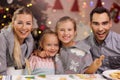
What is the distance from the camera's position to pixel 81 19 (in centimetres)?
307

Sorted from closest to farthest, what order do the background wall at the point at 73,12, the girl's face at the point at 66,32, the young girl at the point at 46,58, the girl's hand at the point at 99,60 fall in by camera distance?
the girl's hand at the point at 99,60, the young girl at the point at 46,58, the girl's face at the point at 66,32, the background wall at the point at 73,12

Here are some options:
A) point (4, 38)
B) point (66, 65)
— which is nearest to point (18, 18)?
point (4, 38)

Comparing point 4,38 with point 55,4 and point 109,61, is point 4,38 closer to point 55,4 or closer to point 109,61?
point 109,61

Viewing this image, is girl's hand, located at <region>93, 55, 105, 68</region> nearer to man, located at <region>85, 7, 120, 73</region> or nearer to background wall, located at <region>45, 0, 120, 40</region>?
man, located at <region>85, 7, 120, 73</region>

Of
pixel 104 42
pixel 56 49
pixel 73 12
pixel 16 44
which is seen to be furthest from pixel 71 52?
pixel 73 12

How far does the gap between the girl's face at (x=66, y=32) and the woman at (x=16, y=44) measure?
278 mm

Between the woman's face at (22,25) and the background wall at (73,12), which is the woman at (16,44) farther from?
the background wall at (73,12)

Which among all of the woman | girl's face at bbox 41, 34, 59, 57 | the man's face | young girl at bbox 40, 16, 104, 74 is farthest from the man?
the woman

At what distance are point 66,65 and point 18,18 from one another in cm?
61

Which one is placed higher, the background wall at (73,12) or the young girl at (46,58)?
the background wall at (73,12)

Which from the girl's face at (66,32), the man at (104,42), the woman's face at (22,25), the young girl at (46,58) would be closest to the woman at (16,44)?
the woman's face at (22,25)

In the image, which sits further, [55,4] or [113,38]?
[55,4]

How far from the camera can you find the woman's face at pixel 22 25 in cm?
212

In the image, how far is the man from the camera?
7.20 feet
